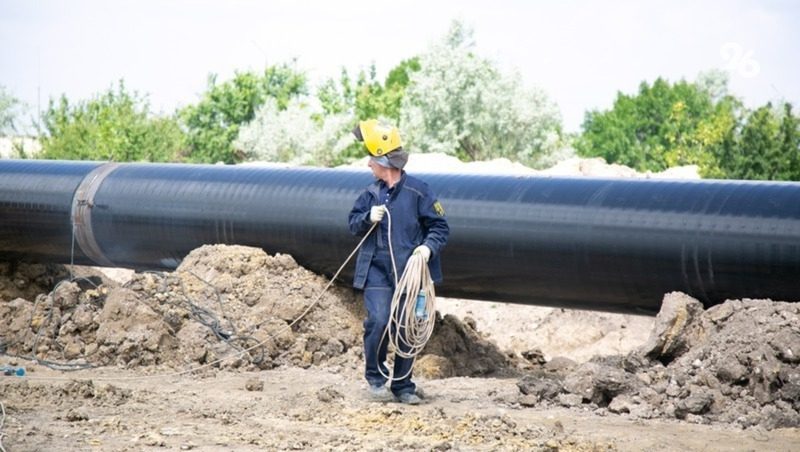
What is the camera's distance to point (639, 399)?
8719 millimetres

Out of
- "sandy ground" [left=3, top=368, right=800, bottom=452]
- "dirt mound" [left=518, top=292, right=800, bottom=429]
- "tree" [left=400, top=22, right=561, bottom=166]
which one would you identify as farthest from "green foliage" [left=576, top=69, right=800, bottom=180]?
"sandy ground" [left=3, top=368, right=800, bottom=452]

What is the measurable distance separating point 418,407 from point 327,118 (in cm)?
3555

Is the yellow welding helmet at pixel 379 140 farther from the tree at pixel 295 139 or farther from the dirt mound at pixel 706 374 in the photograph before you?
the tree at pixel 295 139

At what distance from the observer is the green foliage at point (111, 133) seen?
37.3m

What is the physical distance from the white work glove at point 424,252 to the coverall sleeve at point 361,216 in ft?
1.28

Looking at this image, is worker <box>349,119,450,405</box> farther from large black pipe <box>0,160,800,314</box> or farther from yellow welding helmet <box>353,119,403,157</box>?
large black pipe <box>0,160,800,314</box>

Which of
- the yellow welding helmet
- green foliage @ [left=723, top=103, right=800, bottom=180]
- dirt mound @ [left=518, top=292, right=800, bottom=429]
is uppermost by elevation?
green foliage @ [left=723, top=103, right=800, bottom=180]

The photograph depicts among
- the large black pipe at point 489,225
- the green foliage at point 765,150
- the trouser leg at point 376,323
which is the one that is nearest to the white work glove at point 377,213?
the trouser leg at point 376,323

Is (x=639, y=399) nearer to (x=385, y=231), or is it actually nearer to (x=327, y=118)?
(x=385, y=231)

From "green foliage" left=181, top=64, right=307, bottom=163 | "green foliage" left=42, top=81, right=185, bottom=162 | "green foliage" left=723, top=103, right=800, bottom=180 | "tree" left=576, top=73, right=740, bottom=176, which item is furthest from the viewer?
"tree" left=576, top=73, right=740, bottom=176

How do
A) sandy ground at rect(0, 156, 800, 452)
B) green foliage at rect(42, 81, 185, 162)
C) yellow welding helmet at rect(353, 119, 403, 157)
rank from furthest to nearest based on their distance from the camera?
green foliage at rect(42, 81, 185, 162), yellow welding helmet at rect(353, 119, 403, 157), sandy ground at rect(0, 156, 800, 452)

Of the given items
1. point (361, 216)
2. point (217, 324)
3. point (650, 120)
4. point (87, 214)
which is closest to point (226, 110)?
point (650, 120)

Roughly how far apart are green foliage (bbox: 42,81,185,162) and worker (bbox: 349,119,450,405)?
26.4 m

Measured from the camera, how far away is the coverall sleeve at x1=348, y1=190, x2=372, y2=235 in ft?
28.9
